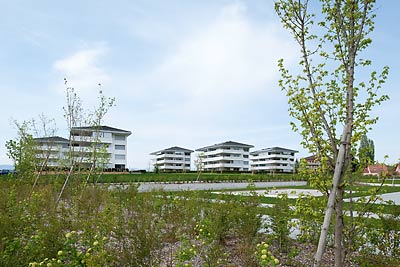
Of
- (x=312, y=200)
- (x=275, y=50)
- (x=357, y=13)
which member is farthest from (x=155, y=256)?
(x=357, y=13)

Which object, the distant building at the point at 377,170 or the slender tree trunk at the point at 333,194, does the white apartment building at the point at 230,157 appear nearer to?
the distant building at the point at 377,170

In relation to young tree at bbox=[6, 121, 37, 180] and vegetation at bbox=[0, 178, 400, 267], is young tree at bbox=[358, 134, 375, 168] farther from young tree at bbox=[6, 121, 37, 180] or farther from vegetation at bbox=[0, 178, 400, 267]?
young tree at bbox=[6, 121, 37, 180]

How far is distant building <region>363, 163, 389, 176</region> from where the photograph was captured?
119 inches

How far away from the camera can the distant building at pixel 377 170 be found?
9.94 feet

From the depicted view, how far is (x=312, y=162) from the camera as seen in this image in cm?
327

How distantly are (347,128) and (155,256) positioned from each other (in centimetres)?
199

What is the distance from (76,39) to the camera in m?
7.94

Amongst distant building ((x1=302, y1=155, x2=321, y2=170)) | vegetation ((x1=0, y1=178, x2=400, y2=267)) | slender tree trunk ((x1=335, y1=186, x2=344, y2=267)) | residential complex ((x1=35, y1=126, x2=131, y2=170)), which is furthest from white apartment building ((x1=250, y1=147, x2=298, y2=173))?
slender tree trunk ((x1=335, y1=186, x2=344, y2=267))

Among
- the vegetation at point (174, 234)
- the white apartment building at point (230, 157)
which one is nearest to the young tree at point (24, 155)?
the vegetation at point (174, 234)

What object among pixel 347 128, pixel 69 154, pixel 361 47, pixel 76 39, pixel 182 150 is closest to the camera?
pixel 347 128

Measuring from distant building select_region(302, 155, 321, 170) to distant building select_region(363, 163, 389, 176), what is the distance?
45 centimetres

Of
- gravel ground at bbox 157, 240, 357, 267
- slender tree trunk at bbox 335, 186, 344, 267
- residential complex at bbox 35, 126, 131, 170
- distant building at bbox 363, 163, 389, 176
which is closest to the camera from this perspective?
slender tree trunk at bbox 335, 186, 344, 267

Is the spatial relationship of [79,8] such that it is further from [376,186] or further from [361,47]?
[376,186]

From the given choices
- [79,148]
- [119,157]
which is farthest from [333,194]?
[119,157]
